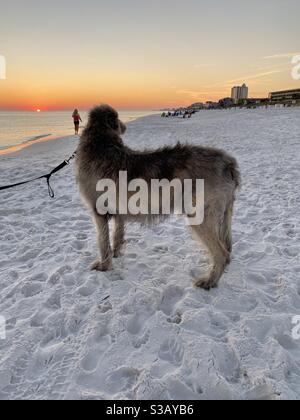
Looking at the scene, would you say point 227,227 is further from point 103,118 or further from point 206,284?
point 103,118

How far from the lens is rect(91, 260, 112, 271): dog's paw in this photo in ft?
14.1

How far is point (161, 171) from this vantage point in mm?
3582

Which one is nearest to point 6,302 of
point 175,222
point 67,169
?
point 175,222

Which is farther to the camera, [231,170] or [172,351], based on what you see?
[231,170]

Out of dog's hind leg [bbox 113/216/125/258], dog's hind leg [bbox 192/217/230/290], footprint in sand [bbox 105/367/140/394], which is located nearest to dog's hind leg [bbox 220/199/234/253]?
dog's hind leg [bbox 192/217/230/290]

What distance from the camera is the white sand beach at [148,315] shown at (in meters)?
2.55

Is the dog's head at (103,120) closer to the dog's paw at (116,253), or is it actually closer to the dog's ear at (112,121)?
the dog's ear at (112,121)

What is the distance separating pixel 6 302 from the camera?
3.63 meters

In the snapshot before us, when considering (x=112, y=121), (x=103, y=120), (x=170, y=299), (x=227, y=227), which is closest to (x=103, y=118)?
(x=103, y=120)

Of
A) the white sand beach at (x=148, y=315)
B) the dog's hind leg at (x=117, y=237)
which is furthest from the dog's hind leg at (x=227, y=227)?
the dog's hind leg at (x=117, y=237)

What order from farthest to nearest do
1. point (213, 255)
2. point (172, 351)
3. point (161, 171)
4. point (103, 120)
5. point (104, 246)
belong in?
1. point (104, 246)
2. point (103, 120)
3. point (213, 255)
4. point (161, 171)
5. point (172, 351)

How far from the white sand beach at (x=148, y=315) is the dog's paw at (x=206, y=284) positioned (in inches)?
3.4

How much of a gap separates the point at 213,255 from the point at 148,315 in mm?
1193

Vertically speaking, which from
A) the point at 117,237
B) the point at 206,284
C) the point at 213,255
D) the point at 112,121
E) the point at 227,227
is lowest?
the point at 206,284
